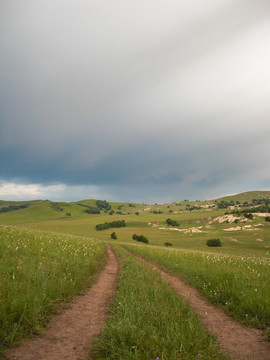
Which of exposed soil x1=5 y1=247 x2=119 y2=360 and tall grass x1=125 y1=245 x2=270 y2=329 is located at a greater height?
exposed soil x1=5 y1=247 x2=119 y2=360

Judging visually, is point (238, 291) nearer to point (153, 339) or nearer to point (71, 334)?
point (153, 339)

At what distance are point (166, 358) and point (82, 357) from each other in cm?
174

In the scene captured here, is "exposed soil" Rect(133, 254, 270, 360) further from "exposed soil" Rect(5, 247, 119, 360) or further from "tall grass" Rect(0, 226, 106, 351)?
"tall grass" Rect(0, 226, 106, 351)

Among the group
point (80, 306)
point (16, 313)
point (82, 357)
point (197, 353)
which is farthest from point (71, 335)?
point (197, 353)

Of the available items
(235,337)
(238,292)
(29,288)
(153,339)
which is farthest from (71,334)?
(238,292)

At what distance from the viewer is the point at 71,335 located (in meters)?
5.00

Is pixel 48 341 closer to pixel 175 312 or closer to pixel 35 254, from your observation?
pixel 175 312

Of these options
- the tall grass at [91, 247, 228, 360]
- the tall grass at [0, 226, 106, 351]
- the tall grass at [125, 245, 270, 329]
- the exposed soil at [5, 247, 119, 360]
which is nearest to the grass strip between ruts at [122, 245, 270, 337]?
the tall grass at [125, 245, 270, 329]

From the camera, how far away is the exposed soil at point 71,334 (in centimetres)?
408

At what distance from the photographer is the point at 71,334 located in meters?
5.04

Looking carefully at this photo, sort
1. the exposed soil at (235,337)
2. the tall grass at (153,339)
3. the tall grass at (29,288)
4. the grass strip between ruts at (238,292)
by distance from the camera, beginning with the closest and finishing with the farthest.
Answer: the tall grass at (153,339) < the tall grass at (29,288) < the exposed soil at (235,337) < the grass strip between ruts at (238,292)

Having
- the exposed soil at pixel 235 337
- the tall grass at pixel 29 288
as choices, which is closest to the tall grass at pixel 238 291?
the exposed soil at pixel 235 337

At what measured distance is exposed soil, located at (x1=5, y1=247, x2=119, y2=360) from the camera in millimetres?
4078

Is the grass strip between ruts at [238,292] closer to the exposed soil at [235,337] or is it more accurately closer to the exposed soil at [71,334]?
the exposed soil at [235,337]
